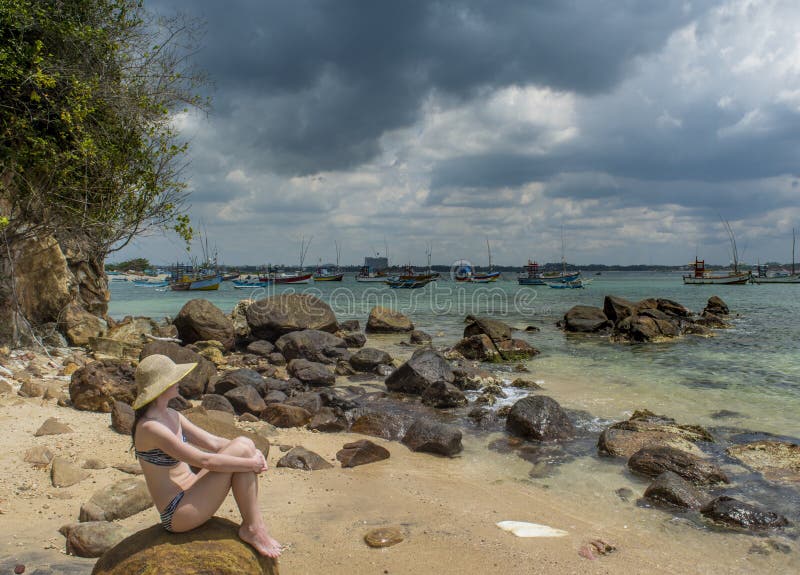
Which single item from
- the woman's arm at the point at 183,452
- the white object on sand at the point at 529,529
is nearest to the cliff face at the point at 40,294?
the woman's arm at the point at 183,452

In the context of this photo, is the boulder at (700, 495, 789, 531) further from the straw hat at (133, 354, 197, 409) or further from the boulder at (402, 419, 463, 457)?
the straw hat at (133, 354, 197, 409)

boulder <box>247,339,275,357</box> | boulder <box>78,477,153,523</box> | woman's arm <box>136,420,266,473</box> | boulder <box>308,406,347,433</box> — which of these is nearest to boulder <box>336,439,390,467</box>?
boulder <box>308,406,347,433</box>

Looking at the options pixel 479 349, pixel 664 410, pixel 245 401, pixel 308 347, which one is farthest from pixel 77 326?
pixel 664 410

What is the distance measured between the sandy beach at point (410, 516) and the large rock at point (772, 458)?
2246mm

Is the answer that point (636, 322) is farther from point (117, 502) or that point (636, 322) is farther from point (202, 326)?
point (117, 502)

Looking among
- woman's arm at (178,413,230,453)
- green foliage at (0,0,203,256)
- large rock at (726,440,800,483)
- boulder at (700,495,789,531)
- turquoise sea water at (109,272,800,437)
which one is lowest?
turquoise sea water at (109,272,800,437)

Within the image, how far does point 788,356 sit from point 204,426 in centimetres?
1908

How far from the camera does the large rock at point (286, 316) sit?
727 inches

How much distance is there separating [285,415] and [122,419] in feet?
8.31

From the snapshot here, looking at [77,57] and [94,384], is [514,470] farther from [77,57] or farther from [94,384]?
[77,57]

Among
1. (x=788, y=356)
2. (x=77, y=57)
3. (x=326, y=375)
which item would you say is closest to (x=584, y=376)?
(x=326, y=375)

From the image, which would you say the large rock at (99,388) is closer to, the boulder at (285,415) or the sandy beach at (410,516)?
Answer: the sandy beach at (410,516)

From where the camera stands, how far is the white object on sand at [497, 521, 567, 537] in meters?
5.08

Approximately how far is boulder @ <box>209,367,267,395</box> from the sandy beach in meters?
2.78
